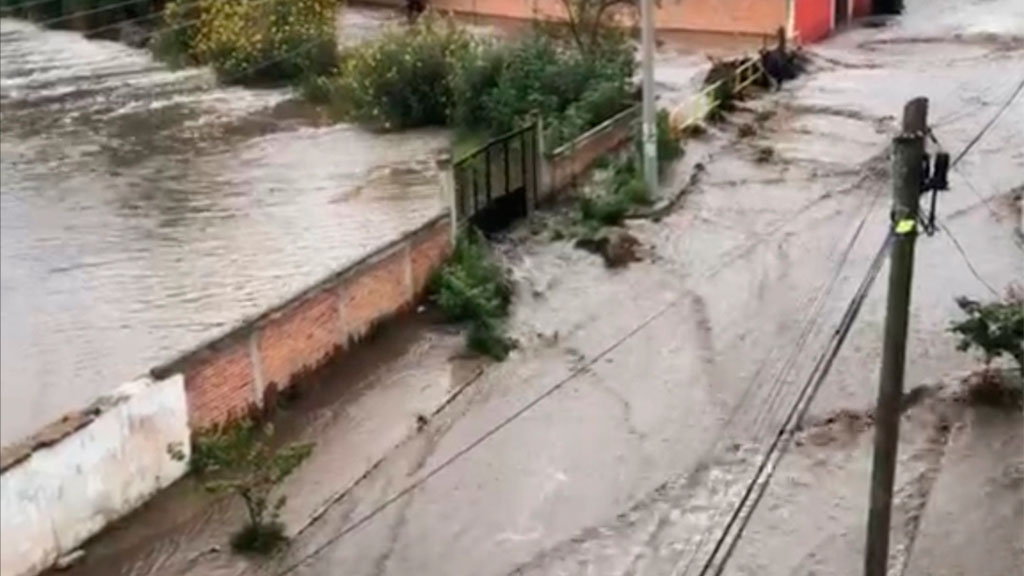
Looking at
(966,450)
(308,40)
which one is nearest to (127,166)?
(966,450)

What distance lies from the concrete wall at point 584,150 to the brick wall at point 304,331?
3837 millimetres

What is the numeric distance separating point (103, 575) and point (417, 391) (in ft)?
14.4

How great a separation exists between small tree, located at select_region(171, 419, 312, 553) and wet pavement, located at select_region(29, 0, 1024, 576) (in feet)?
0.76

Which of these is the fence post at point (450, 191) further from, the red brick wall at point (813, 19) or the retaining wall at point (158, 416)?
the red brick wall at point (813, 19)

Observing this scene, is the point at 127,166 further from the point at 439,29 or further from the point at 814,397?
the point at 439,29

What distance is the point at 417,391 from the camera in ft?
47.9

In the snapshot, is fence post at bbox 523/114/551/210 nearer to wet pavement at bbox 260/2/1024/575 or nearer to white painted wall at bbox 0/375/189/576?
wet pavement at bbox 260/2/1024/575

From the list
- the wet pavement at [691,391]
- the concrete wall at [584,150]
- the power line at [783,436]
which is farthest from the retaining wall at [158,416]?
the concrete wall at [584,150]

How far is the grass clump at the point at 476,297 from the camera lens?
51.0 ft

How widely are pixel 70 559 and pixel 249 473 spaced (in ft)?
5.14

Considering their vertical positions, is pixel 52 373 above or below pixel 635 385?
above

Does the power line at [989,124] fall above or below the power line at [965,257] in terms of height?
above

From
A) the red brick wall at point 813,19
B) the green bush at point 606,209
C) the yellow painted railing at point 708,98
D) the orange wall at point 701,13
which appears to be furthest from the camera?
the red brick wall at point 813,19

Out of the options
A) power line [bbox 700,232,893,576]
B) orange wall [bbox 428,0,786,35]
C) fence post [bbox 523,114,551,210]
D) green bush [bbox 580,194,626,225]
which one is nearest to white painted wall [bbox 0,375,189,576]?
power line [bbox 700,232,893,576]
